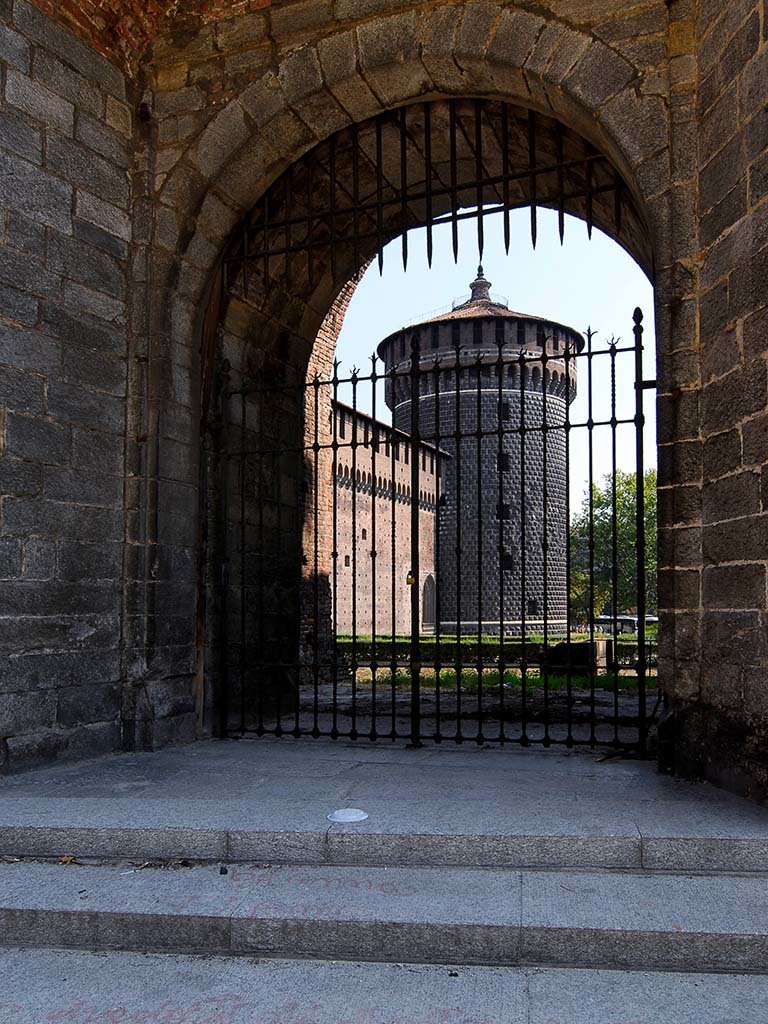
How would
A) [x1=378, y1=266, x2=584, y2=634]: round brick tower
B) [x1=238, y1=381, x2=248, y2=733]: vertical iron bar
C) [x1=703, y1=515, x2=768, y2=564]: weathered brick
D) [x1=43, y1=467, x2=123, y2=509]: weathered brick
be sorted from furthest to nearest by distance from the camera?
[x1=378, y1=266, x2=584, y2=634]: round brick tower, [x1=238, y1=381, x2=248, y2=733]: vertical iron bar, [x1=43, y1=467, x2=123, y2=509]: weathered brick, [x1=703, y1=515, x2=768, y2=564]: weathered brick

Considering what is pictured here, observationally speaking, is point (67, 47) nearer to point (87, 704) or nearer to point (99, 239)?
point (99, 239)

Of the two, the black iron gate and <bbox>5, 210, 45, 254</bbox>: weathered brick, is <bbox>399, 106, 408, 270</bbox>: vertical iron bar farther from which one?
<bbox>5, 210, 45, 254</bbox>: weathered brick

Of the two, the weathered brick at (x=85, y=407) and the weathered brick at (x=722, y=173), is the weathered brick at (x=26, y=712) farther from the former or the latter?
the weathered brick at (x=722, y=173)

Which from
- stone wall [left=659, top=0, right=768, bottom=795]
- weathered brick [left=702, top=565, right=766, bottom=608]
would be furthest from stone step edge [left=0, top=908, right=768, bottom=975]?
weathered brick [left=702, top=565, right=766, bottom=608]

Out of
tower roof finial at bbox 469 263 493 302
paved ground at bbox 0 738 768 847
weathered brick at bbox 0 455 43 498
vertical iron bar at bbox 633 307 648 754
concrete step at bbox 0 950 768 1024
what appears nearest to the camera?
concrete step at bbox 0 950 768 1024

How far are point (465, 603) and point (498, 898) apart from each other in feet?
91.7

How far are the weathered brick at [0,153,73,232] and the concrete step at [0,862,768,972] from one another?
374 cm

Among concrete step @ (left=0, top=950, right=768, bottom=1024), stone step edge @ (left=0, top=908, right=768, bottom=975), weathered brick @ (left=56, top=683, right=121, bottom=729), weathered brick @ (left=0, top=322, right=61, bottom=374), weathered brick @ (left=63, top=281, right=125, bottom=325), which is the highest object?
weathered brick @ (left=63, top=281, right=125, bottom=325)

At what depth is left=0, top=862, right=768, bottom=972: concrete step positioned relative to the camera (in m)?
3.03

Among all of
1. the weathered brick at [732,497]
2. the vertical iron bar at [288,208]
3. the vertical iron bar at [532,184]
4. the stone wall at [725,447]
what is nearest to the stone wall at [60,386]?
the vertical iron bar at [288,208]

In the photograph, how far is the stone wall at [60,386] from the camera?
5227mm

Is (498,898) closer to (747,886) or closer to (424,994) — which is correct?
(424,994)

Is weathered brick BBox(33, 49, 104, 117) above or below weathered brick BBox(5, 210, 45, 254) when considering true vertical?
above

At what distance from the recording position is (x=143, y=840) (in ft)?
12.8
